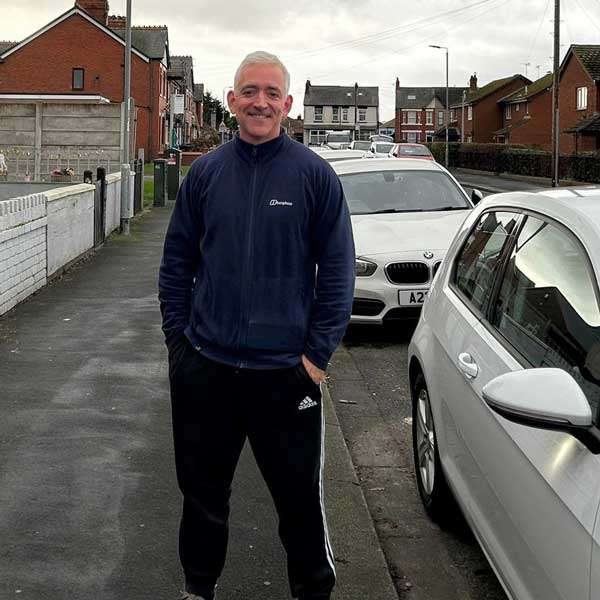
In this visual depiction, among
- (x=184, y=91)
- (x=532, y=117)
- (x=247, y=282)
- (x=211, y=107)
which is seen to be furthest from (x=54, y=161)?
(x=211, y=107)

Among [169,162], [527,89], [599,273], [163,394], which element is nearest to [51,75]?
[169,162]

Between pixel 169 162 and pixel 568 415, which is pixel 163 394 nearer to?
pixel 568 415

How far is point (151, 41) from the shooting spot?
65.5 metres

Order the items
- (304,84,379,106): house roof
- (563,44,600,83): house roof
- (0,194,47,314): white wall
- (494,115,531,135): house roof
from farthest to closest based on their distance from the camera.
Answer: (304,84,379,106): house roof, (494,115,531,135): house roof, (563,44,600,83): house roof, (0,194,47,314): white wall

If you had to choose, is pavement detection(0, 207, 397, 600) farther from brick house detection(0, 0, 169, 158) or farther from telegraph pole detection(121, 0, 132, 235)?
brick house detection(0, 0, 169, 158)

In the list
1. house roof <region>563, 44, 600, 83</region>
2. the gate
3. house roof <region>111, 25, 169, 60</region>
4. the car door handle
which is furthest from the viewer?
house roof <region>111, 25, 169, 60</region>

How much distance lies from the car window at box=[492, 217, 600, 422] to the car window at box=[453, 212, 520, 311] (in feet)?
0.75

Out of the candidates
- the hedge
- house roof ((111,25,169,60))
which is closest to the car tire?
the hedge

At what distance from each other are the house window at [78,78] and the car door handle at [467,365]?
2408 inches

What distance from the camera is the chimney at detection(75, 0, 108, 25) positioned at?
63.0 meters

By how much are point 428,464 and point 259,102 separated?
218 centimetres

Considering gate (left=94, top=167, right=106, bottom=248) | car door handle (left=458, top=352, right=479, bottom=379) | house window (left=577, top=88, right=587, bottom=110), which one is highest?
house window (left=577, top=88, right=587, bottom=110)

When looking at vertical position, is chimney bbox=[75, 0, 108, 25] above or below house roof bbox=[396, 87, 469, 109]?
below

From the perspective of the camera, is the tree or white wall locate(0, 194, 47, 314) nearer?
white wall locate(0, 194, 47, 314)
